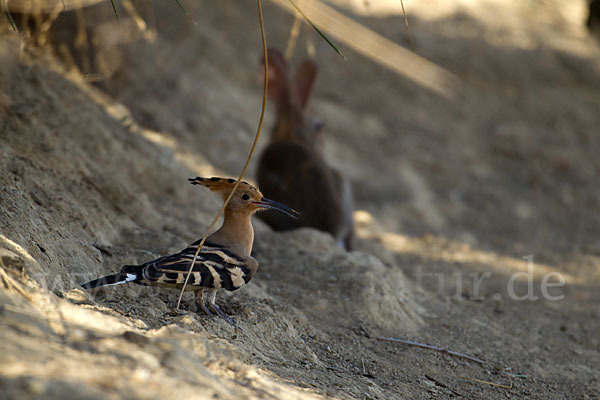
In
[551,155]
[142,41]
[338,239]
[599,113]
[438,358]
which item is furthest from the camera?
[599,113]

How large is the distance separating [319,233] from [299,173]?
39.7 inches

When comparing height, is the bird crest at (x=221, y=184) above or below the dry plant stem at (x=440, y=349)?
above

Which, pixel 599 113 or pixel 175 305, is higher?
pixel 599 113

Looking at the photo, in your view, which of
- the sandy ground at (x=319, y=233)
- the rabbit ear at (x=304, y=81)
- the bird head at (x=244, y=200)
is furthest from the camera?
the rabbit ear at (x=304, y=81)

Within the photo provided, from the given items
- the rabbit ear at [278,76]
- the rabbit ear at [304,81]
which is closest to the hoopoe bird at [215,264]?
the rabbit ear at [278,76]

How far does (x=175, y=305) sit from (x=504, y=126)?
8.73 meters

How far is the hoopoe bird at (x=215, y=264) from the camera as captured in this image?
10.8 feet

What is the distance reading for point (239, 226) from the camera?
12.5 feet

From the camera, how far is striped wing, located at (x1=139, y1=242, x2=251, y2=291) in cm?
330

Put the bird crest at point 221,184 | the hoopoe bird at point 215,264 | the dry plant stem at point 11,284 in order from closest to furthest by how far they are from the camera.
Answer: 1. the dry plant stem at point 11,284
2. the hoopoe bird at point 215,264
3. the bird crest at point 221,184

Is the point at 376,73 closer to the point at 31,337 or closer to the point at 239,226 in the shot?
the point at 239,226

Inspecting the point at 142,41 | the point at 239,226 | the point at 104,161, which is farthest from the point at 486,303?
the point at 142,41

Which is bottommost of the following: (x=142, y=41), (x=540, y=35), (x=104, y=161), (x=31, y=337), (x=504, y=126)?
(x=31, y=337)

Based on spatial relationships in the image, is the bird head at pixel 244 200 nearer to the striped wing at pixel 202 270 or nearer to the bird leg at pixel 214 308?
the striped wing at pixel 202 270
